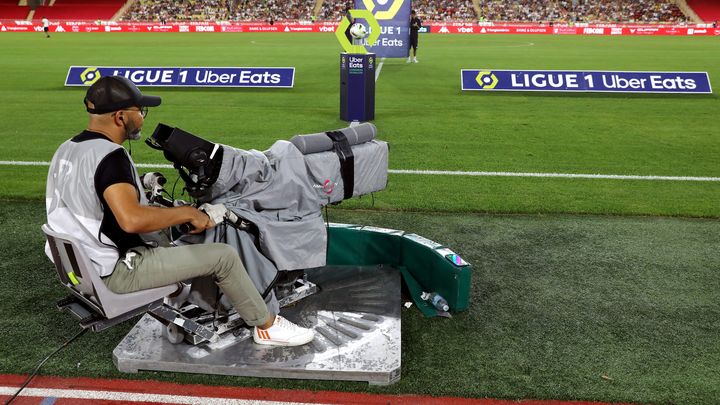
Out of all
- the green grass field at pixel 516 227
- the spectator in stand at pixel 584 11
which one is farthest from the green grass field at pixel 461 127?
the spectator in stand at pixel 584 11

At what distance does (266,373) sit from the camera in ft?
12.7

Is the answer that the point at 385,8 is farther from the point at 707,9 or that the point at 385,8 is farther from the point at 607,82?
the point at 707,9

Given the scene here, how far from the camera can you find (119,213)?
10.6ft

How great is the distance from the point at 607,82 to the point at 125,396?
46.4 ft

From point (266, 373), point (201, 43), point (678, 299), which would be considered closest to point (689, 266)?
point (678, 299)

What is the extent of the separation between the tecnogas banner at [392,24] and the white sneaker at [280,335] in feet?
55.5

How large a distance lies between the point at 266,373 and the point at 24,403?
1379 mm

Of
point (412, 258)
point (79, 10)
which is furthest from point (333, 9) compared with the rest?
point (412, 258)

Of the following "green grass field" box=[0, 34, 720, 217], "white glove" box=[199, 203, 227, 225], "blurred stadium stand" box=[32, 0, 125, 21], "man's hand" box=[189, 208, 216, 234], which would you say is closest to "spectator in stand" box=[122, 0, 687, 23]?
"blurred stadium stand" box=[32, 0, 125, 21]

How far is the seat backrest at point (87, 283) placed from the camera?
A: 338 cm

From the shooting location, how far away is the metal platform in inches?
152

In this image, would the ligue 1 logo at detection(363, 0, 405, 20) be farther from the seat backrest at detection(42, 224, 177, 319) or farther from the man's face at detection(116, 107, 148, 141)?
the seat backrest at detection(42, 224, 177, 319)

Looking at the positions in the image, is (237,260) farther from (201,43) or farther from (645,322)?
(201,43)

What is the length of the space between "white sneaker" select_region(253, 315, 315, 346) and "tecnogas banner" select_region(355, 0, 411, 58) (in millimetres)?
16906
